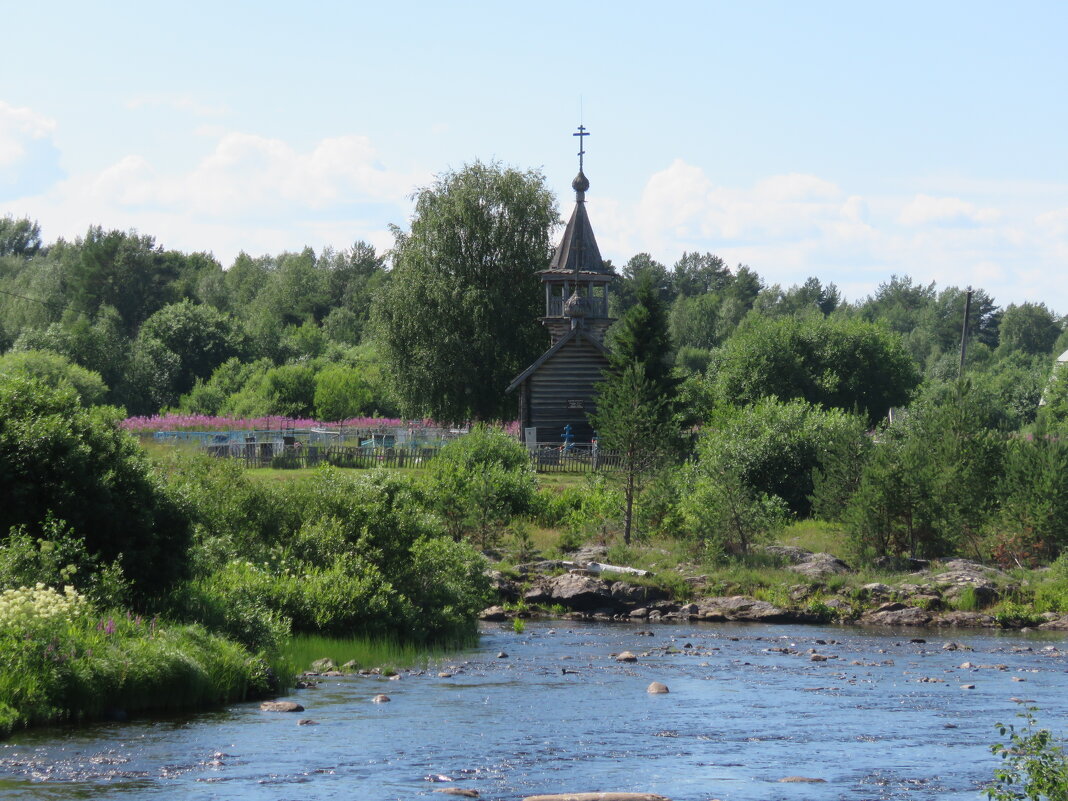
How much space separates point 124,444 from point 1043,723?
18105mm

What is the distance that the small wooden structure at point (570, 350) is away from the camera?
65125 millimetres

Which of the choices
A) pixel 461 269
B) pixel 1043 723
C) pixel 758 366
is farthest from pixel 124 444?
pixel 758 366

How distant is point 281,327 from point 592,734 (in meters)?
122

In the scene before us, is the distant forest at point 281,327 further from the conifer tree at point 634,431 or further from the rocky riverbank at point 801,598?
the rocky riverbank at point 801,598

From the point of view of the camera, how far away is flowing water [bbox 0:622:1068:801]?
18469 millimetres

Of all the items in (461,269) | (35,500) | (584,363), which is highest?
(461,269)

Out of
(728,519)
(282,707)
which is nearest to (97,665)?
(282,707)

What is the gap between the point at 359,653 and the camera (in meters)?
29.5

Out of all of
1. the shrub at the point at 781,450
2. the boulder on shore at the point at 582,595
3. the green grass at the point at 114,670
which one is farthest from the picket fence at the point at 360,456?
the green grass at the point at 114,670

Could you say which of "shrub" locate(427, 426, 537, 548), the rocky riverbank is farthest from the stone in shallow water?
"shrub" locate(427, 426, 537, 548)

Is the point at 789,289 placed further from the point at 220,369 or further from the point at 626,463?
the point at 626,463

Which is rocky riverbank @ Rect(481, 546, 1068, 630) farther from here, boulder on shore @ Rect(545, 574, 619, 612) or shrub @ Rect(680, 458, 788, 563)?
shrub @ Rect(680, 458, 788, 563)

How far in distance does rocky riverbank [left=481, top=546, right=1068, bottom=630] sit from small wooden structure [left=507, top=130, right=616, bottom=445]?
22.6 meters

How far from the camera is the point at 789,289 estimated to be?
594 ft
